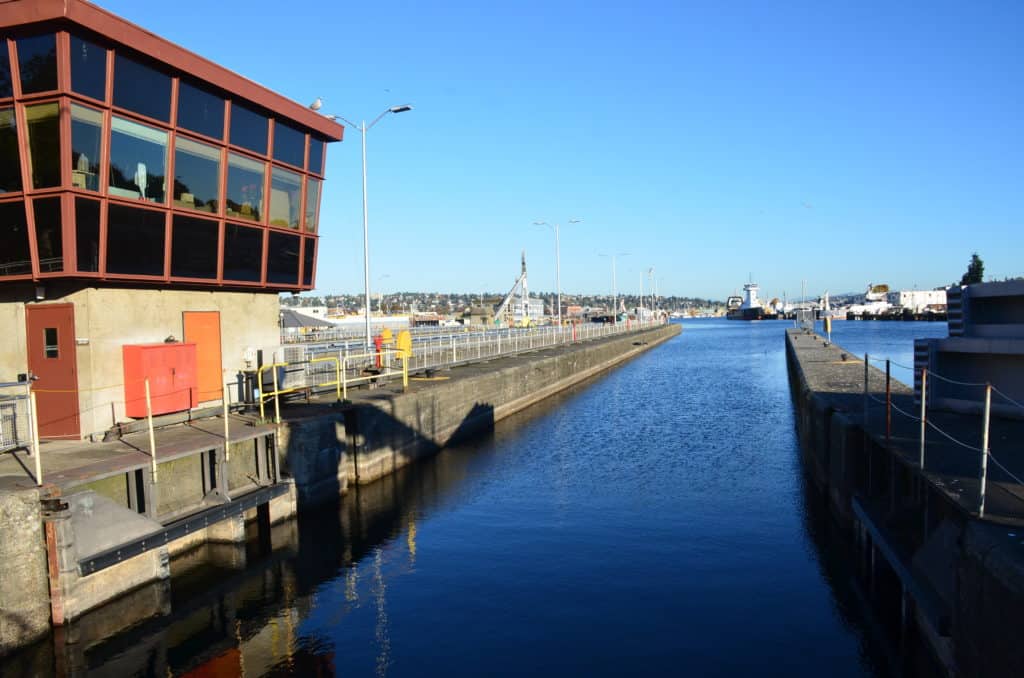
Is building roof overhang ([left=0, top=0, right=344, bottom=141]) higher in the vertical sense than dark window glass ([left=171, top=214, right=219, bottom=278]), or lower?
higher

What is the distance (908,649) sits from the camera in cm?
1102

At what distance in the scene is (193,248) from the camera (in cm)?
1870

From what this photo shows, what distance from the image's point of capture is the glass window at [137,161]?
53.6 feet

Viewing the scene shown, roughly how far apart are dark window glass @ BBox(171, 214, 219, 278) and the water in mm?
6719

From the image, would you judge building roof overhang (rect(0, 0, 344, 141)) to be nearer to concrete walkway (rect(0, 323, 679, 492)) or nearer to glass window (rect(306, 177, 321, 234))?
glass window (rect(306, 177, 321, 234))

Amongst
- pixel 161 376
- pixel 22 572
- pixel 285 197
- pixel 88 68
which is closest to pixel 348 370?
pixel 285 197

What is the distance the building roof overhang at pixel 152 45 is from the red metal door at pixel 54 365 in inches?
222

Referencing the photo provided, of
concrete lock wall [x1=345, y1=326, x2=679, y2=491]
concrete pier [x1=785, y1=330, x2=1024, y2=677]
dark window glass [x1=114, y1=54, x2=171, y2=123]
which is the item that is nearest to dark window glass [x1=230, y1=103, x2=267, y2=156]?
dark window glass [x1=114, y1=54, x2=171, y2=123]

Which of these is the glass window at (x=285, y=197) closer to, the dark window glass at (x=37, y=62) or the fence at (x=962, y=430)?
the dark window glass at (x=37, y=62)

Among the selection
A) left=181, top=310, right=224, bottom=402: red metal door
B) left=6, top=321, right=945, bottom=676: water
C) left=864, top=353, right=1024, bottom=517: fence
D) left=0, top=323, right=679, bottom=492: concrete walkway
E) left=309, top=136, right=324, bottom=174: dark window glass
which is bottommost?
left=6, top=321, right=945, bottom=676: water

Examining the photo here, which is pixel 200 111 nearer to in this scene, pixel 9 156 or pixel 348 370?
pixel 9 156

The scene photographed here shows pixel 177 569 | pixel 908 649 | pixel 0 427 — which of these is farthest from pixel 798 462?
pixel 0 427

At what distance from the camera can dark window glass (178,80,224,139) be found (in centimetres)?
1800

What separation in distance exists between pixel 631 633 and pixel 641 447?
50.9 ft
